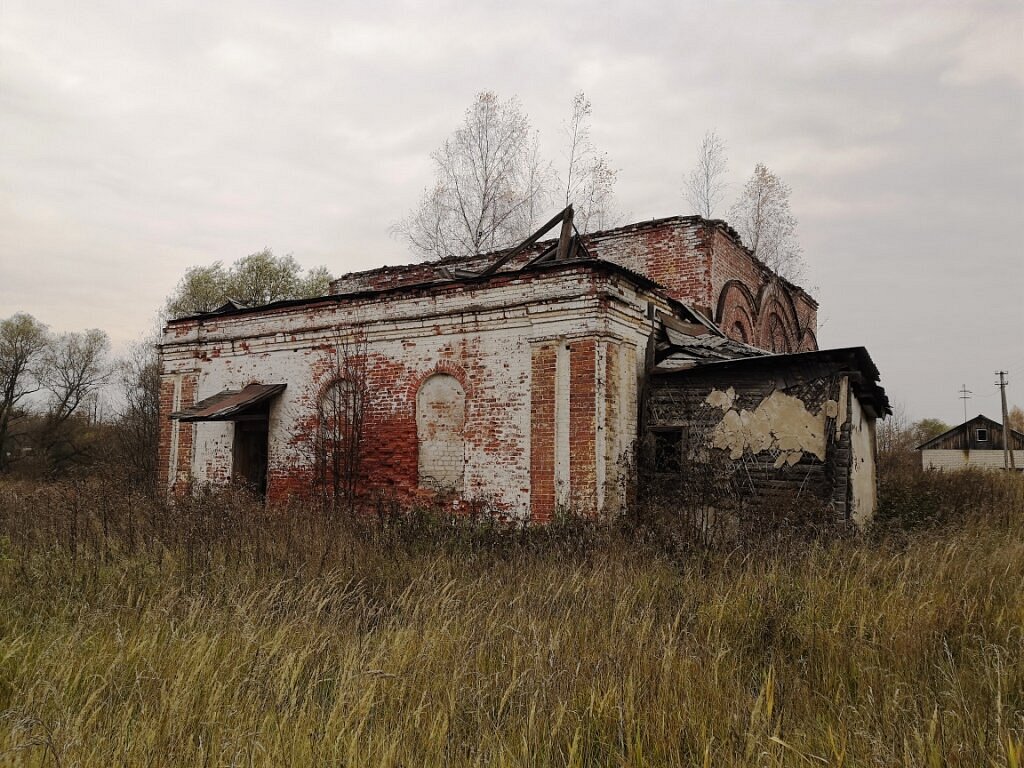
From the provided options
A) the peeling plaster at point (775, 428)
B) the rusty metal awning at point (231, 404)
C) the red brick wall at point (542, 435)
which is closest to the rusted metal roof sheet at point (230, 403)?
the rusty metal awning at point (231, 404)

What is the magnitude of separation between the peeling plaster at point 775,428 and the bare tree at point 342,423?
577 cm

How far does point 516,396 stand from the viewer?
986cm

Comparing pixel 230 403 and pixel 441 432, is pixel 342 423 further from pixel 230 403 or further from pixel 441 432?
pixel 230 403

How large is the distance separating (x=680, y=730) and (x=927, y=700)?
1285 millimetres

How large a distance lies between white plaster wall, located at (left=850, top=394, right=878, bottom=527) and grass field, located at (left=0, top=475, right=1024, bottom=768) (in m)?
2.75

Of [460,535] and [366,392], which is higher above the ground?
[366,392]

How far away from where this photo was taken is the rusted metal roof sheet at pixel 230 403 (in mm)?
11180

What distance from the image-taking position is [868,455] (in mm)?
11234

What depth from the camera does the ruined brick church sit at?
9.10 metres

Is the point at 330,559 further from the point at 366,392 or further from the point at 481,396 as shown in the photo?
the point at 366,392

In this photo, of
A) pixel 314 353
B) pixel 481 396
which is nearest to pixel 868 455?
pixel 481 396

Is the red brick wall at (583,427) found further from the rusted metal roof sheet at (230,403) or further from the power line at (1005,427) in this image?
the power line at (1005,427)

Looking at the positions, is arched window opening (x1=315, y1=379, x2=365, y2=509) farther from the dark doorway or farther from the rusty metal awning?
the dark doorway

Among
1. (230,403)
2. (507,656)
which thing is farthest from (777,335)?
(507,656)
